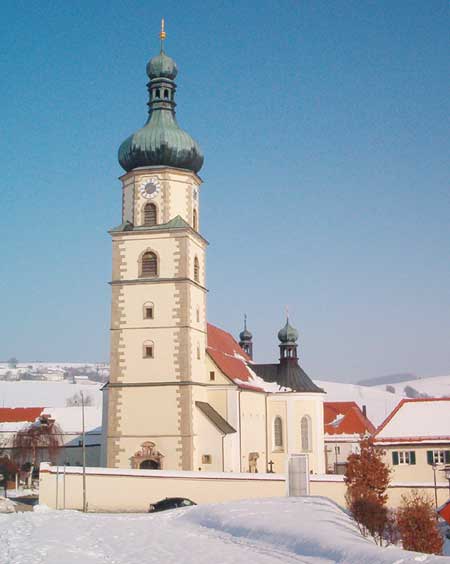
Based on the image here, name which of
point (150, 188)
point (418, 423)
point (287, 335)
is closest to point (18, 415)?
point (287, 335)

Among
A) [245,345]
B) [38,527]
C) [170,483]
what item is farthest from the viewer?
[245,345]

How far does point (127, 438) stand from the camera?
40.1 meters

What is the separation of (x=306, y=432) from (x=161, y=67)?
25212 millimetres

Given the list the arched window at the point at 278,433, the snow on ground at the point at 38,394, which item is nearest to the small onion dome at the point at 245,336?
the arched window at the point at 278,433

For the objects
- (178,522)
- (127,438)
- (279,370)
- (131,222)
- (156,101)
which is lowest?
(178,522)

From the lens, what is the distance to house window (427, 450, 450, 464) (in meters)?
43.9

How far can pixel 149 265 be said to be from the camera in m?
41.8

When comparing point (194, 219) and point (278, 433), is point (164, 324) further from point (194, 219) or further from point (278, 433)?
point (278, 433)

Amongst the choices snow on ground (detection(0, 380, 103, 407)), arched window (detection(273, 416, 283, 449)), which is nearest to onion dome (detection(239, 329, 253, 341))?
arched window (detection(273, 416, 283, 449))

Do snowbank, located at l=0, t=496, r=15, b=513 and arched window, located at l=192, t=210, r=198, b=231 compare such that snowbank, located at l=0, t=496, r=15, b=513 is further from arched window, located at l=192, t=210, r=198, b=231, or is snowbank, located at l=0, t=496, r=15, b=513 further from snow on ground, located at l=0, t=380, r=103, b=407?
snow on ground, located at l=0, t=380, r=103, b=407

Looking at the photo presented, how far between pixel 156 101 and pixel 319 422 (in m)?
23.9

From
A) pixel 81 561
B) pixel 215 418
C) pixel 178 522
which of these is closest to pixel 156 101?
pixel 215 418

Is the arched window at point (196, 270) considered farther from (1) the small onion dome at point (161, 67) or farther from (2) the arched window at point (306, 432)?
(2) the arched window at point (306, 432)

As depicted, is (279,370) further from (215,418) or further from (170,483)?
(170,483)
